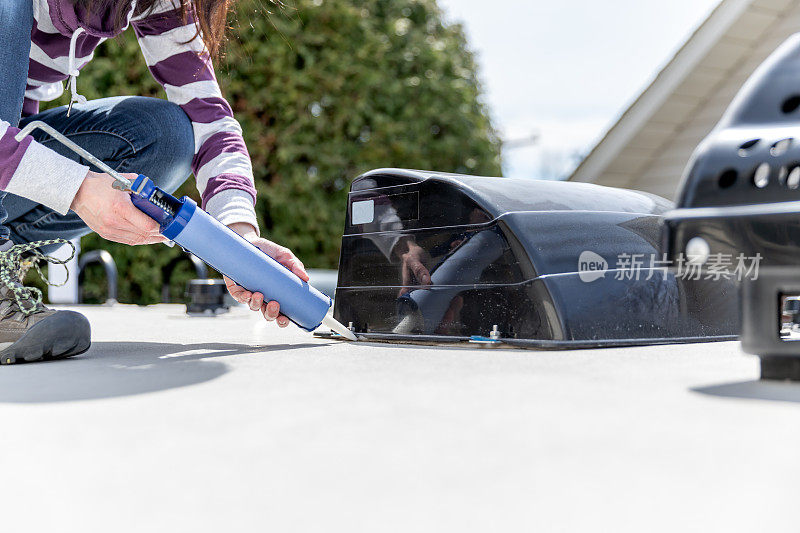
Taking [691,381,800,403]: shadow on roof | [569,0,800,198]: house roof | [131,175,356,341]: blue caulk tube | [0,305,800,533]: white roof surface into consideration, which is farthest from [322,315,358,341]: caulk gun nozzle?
[569,0,800,198]: house roof

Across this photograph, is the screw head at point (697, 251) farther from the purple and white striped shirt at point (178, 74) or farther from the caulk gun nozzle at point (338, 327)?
the purple and white striped shirt at point (178, 74)

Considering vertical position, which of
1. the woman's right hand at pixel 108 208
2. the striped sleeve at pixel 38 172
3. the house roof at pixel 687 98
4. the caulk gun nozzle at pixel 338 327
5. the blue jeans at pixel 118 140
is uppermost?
the house roof at pixel 687 98

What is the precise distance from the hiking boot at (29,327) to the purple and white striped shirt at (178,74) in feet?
1.24

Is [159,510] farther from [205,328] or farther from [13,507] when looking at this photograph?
[205,328]

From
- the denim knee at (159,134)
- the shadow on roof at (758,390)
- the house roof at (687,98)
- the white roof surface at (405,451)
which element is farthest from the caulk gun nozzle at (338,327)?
the house roof at (687,98)

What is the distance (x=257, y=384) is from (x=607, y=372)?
21.3 inches

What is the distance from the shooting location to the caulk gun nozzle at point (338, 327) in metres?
1.63

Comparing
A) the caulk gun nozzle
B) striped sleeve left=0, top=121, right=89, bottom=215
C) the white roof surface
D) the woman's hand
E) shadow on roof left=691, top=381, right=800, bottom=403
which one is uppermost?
striped sleeve left=0, top=121, right=89, bottom=215

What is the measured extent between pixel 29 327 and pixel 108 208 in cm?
33

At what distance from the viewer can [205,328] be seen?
248cm

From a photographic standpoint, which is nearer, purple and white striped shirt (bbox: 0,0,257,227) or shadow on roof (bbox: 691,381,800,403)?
shadow on roof (bbox: 691,381,800,403)

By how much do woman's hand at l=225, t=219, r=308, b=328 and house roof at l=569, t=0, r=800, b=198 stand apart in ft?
10.3

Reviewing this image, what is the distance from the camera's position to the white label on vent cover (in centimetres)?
177

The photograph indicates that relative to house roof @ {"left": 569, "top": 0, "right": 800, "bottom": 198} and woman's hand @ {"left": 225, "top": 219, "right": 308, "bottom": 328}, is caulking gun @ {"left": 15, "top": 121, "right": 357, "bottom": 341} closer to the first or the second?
woman's hand @ {"left": 225, "top": 219, "right": 308, "bottom": 328}
